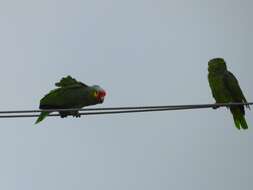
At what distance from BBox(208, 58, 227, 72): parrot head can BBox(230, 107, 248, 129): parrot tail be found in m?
0.89

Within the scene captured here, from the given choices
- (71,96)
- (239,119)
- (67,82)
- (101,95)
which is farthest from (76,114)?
(239,119)

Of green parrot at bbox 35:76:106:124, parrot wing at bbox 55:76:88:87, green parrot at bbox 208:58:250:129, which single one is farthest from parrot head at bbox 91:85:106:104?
green parrot at bbox 208:58:250:129

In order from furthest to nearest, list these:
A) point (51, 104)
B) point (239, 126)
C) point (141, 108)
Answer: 1. point (239, 126)
2. point (51, 104)
3. point (141, 108)

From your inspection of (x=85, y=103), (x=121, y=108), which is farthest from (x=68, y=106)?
(x=121, y=108)

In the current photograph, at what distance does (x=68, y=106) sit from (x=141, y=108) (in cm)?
257

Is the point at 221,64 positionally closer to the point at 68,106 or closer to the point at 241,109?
the point at 241,109

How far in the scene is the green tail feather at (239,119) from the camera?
408 inches

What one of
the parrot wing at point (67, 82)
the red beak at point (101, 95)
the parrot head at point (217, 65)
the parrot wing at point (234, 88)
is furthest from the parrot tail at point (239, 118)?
the parrot wing at point (67, 82)

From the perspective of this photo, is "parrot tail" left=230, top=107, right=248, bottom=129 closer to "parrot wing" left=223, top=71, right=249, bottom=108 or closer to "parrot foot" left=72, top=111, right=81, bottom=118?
"parrot wing" left=223, top=71, right=249, bottom=108

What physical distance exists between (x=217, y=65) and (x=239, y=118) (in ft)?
3.63

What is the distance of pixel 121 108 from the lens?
7141 millimetres

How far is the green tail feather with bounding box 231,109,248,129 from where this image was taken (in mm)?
10352

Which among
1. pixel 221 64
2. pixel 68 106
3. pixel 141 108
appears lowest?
pixel 141 108

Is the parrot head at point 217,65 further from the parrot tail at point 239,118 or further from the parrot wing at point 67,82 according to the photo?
the parrot wing at point 67,82
